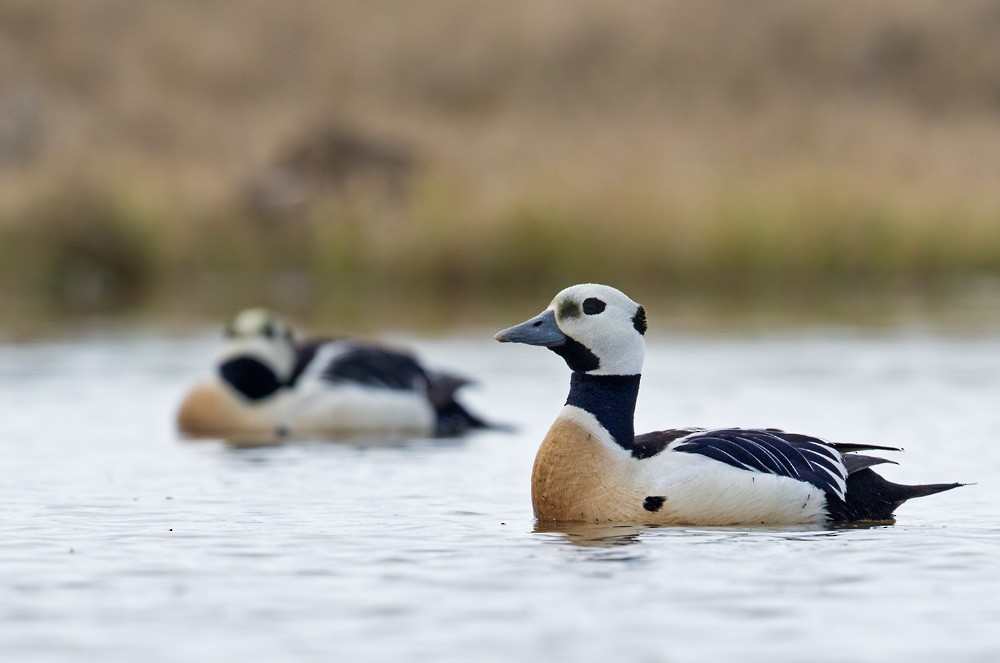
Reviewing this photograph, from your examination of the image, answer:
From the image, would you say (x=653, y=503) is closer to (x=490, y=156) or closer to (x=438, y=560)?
(x=438, y=560)

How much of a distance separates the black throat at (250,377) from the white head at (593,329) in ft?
16.6

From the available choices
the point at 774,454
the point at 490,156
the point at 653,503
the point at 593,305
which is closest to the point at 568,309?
the point at 593,305

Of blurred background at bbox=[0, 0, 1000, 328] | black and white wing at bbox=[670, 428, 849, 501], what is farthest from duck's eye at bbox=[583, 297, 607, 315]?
blurred background at bbox=[0, 0, 1000, 328]

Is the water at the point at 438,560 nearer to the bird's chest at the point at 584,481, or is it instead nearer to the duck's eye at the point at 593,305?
the bird's chest at the point at 584,481

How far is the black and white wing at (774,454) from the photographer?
782cm

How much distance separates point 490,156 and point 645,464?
29.4 meters

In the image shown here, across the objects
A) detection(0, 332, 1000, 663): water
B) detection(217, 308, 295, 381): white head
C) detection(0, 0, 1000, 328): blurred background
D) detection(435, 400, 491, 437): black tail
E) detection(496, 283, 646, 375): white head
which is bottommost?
detection(0, 332, 1000, 663): water

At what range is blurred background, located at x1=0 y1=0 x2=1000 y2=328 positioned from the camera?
2541cm

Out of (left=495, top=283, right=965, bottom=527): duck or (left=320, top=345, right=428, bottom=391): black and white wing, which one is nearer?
(left=495, top=283, right=965, bottom=527): duck

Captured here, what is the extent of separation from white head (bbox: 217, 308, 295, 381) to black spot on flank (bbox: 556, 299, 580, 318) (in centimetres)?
507

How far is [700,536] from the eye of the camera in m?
7.59

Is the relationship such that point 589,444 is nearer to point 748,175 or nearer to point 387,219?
point 387,219

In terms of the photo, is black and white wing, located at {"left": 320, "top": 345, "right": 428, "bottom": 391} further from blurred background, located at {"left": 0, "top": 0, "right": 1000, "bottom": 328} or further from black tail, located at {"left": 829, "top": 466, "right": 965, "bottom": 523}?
blurred background, located at {"left": 0, "top": 0, "right": 1000, "bottom": 328}

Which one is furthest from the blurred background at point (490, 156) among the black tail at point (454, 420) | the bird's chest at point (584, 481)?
the bird's chest at point (584, 481)
